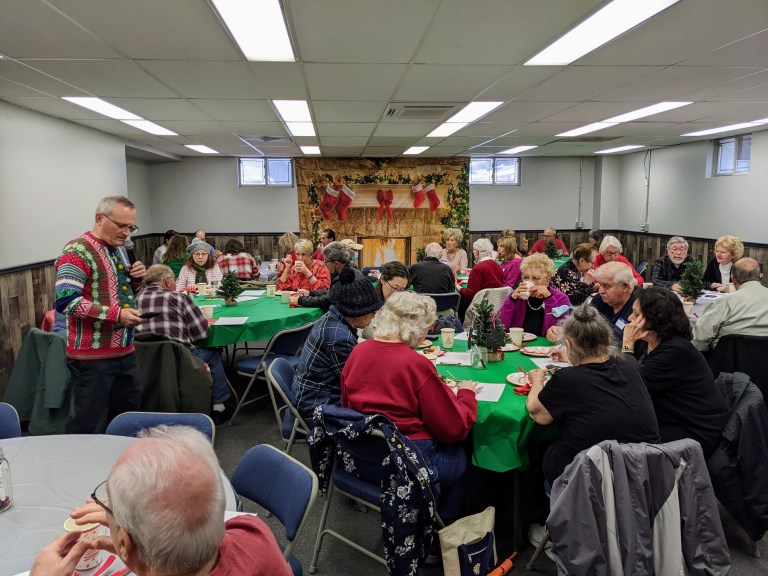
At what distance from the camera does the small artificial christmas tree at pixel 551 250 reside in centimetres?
924

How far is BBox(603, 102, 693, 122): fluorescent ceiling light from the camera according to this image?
599cm

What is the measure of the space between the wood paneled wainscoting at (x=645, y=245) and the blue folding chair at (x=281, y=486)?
858 centimetres

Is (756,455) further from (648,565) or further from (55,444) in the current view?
(55,444)

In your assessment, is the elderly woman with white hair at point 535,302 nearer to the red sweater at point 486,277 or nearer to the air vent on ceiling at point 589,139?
the red sweater at point 486,277

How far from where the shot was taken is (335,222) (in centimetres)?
1178

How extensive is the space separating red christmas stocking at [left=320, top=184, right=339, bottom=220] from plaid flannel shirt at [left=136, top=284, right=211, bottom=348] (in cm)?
760

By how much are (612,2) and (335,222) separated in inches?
357

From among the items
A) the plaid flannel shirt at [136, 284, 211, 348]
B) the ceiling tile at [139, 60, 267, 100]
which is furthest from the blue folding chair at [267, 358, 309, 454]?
the ceiling tile at [139, 60, 267, 100]

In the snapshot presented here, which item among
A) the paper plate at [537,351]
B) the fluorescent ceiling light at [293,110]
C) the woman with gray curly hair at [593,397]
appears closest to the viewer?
the woman with gray curly hair at [593,397]

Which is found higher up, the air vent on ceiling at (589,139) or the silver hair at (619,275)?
the air vent on ceiling at (589,139)

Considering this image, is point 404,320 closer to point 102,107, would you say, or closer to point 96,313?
point 96,313

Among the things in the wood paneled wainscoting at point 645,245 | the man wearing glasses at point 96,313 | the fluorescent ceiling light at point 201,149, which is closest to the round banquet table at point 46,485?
the man wearing glasses at point 96,313

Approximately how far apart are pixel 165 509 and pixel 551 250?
29.3 feet

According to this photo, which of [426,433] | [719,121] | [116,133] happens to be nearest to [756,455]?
[426,433]
